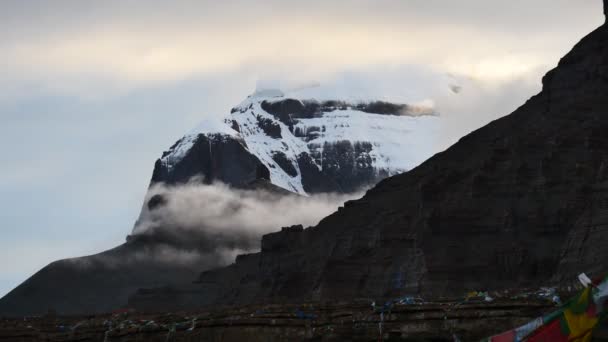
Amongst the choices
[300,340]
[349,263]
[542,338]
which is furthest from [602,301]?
[349,263]

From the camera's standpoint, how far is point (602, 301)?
34.9 metres

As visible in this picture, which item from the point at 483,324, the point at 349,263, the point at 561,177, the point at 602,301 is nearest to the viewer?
the point at 602,301

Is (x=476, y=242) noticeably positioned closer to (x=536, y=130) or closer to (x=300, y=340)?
(x=536, y=130)

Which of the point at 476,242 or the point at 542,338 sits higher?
the point at 476,242

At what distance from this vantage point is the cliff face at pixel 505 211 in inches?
6220

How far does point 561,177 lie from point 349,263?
36.6 m

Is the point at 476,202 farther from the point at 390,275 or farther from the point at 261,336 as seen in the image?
the point at 261,336

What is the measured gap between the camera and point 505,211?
16975 centimetres

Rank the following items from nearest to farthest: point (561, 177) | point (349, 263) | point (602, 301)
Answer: point (602, 301)
point (561, 177)
point (349, 263)

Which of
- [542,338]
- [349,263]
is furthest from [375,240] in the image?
[542,338]

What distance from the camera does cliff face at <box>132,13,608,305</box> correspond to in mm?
158000

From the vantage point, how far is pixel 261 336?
7488 centimetres

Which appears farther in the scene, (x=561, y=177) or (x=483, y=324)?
(x=561, y=177)

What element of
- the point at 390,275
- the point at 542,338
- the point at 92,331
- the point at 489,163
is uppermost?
the point at 489,163
